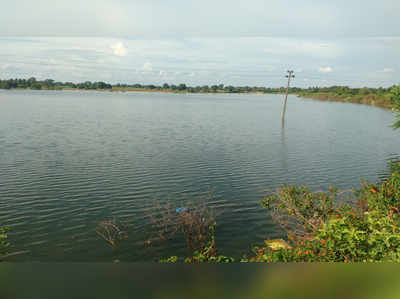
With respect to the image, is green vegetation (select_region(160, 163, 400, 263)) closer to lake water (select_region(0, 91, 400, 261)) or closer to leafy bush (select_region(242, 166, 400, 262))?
leafy bush (select_region(242, 166, 400, 262))

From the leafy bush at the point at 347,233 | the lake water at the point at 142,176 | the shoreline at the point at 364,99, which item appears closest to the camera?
the leafy bush at the point at 347,233

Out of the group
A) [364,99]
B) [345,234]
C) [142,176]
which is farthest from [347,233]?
[364,99]

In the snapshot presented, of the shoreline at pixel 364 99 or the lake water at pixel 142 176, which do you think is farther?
the shoreline at pixel 364 99

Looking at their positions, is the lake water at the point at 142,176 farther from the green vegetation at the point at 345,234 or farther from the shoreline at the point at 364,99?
the shoreline at the point at 364,99

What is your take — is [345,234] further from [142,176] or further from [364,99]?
[364,99]

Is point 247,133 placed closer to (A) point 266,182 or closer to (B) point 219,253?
(A) point 266,182

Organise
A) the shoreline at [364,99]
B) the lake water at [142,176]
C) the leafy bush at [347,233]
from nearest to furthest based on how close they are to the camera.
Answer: the leafy bush at [347,233] < the lake water at [142,176] < the shoreline at [364,99]

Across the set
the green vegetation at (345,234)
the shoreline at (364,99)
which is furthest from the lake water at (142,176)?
the shoreline at (364,99)

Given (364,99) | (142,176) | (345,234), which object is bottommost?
(142,176)

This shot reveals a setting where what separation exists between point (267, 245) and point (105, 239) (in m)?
7.01

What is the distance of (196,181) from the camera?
21.9m

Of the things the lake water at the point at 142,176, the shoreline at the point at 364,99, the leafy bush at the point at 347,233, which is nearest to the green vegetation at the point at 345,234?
the leafy bush at the point at 347,233

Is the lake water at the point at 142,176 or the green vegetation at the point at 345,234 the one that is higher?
the green vegetation at the point at 345,234

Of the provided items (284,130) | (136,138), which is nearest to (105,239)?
(136,138)
